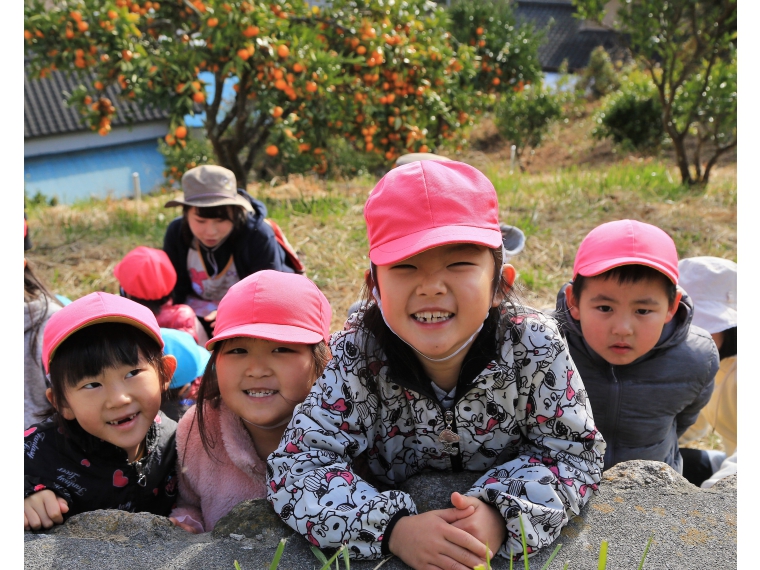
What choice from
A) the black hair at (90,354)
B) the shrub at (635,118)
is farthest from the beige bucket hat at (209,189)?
the shrub at (635,118)

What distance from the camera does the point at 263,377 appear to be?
2141 mm

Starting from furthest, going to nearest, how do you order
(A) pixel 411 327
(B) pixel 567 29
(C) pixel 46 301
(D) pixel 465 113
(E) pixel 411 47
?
(B) pixel 567 29
(D) pixel 465 113
(E) pixel 411 47
(C) pixel 46 301
(A) pixel 411 327

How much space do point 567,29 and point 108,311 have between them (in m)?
25.5

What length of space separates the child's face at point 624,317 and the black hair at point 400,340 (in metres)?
0.64

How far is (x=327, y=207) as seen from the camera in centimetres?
642

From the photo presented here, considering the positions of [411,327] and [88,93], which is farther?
[88,93]

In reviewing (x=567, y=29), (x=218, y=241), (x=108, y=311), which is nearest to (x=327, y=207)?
(x=218, y=241)

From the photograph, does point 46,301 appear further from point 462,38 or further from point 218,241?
point 462,38

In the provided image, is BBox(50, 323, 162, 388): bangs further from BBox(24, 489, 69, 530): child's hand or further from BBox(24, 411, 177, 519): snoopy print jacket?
BBox(24, 489, 69, 530): child's hand

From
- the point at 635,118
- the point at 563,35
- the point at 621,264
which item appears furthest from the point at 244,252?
the point at 563,35

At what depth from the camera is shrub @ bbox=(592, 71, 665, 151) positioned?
1373cm

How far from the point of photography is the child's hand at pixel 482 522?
1594 millimetres

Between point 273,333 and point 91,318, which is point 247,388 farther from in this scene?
point 91,318

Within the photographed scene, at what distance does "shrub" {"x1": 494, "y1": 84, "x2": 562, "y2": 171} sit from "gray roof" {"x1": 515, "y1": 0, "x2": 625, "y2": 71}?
7929 mm
